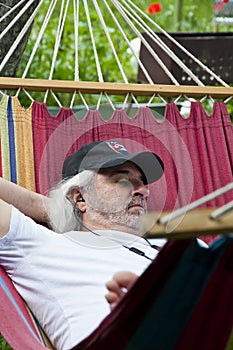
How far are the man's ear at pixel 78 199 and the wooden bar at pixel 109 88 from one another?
0.52 meters

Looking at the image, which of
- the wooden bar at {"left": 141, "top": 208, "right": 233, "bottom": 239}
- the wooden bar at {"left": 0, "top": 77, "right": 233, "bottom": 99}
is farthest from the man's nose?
the wooden bar at {"left": 141, "top": 208, "right": 233, "bottom": 239}

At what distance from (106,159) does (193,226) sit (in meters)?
1.20

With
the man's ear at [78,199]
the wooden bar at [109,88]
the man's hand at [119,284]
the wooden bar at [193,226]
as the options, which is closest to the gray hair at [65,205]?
the man's ear at [78,199]

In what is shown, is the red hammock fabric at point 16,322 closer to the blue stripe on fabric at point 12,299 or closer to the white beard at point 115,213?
the blue stripe on fabric at point 12,299

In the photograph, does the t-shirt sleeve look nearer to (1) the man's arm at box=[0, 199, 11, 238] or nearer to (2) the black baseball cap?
(1) the man's arm at box=[0, 199, 11, 238]

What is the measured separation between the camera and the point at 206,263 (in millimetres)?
1524

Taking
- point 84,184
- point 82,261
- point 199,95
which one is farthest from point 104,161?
point 199,95

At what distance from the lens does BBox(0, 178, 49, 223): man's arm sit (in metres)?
2.54

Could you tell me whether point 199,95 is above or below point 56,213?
above

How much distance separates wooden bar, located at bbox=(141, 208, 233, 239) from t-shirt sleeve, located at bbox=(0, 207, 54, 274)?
37.2 inches

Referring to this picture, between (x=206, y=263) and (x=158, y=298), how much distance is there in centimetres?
11

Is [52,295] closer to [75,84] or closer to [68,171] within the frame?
[68,171]

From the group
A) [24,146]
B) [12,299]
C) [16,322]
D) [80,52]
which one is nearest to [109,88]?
[24,146]

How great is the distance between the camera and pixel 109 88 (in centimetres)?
304
